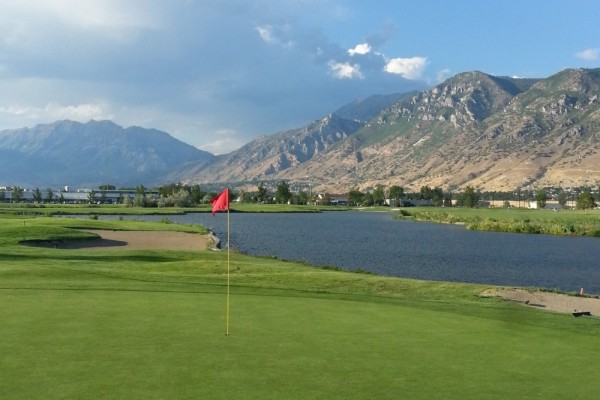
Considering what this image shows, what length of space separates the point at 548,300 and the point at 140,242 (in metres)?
45.9

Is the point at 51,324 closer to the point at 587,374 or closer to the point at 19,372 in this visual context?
the point at 19,372

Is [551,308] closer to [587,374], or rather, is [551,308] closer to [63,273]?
[587,374]

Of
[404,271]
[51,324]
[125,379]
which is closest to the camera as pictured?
[125,379]

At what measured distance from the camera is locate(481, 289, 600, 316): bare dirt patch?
75.3ft

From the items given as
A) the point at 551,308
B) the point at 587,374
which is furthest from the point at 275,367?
the point at 551,308

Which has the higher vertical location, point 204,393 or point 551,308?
point 204,393

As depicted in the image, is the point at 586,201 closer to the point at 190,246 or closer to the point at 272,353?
the point at 190,246

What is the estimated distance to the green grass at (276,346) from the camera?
353 inches

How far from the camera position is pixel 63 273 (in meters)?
24.5

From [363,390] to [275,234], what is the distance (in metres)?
75.4

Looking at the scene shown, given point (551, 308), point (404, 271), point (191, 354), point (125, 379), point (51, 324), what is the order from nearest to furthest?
point (125, 379), point (191, 354), point (51, 324), point (551, 308), point (404, 271)

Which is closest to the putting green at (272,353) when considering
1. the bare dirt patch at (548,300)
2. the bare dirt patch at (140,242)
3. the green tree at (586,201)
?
the bare dirt patch at (548,300)

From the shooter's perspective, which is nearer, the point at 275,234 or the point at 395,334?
the point at 395,334

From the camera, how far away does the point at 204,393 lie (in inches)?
332
